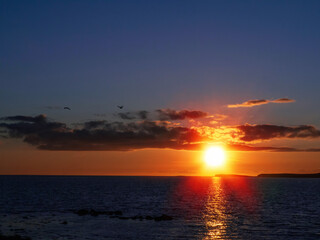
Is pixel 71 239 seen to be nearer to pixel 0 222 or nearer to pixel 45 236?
pixel 45 236

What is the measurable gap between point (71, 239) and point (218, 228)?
80.5ft

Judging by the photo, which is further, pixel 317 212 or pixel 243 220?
pixel 317 212

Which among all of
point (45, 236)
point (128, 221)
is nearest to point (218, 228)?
point (128, 221)

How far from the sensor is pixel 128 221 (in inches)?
2736

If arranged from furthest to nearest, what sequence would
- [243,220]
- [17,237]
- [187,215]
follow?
[187,215] < [243,220] < [17,237]

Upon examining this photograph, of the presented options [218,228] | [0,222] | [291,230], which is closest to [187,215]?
[218,228]

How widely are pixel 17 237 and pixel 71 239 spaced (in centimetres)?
705

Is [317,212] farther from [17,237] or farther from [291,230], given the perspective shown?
[17,237]

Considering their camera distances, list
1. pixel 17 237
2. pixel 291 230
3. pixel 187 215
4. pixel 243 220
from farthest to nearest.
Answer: pixel 187 215
pixel 243 220
pixel 291 230
pixel 17 237

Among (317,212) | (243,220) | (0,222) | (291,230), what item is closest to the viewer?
(291,230)

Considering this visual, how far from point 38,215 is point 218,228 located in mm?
37032

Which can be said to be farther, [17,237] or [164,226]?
[164,226]

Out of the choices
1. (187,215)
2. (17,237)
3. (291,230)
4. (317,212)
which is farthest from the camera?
(317,212)

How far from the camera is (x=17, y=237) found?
50.7 metres
